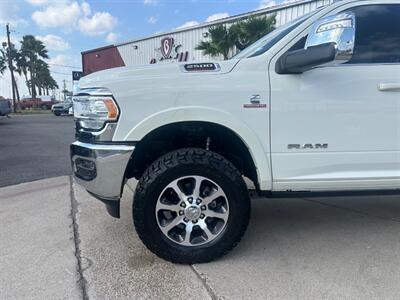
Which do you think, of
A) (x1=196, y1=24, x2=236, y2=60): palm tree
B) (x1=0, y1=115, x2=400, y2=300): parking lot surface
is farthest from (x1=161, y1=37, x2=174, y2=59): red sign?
(x1=0, y1=115, x2=400, y2=300): parking lot surface

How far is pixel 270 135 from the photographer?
121 inches

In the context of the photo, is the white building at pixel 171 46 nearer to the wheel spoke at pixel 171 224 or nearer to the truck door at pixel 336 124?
the truck door at pixel 336 124

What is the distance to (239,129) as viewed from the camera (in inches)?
119

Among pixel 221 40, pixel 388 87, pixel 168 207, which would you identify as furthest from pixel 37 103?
pixel 388 87

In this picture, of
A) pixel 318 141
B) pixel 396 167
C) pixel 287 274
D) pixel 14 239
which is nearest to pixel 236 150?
pixel 318 141

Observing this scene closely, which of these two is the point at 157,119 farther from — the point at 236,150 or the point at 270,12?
the point at 270,12

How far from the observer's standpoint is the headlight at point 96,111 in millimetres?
2949

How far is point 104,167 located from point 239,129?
1081mm

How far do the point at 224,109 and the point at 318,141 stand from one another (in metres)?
0.80

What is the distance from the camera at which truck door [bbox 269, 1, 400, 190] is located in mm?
3055

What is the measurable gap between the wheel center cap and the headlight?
0.92 m

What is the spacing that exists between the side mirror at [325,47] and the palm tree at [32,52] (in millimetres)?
65862

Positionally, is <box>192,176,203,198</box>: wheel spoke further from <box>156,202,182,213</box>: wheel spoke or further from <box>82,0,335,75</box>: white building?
<box>82,0,335,75</box>: white building

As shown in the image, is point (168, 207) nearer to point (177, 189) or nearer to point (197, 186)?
point (177, 189)
